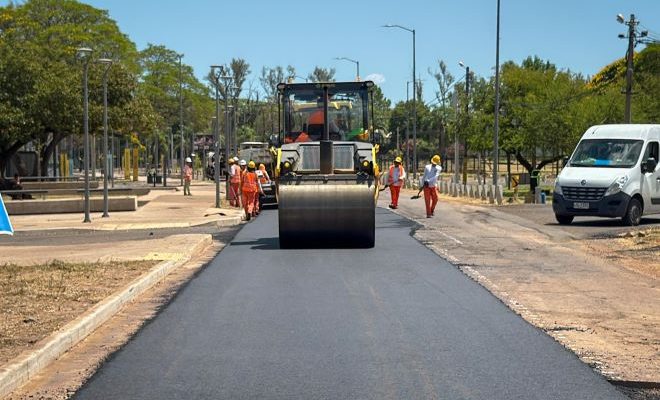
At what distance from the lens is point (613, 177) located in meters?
24.2

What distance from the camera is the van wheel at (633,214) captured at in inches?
956

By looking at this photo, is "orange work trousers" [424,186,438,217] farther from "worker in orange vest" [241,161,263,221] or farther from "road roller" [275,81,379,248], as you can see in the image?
"road roller" [275,81,379,248]

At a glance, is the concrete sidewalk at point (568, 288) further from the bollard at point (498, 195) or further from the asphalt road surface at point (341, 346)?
the bollard at point (498, 195)

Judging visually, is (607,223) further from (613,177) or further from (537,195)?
(537,195)

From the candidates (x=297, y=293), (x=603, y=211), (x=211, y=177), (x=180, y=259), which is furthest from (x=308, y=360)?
(x=211, y=177)

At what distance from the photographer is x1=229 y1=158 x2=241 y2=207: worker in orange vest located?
36125 millimetres

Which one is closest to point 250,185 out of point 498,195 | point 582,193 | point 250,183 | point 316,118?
point 250,183

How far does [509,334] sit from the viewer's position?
9633 mm

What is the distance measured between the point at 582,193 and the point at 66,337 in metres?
17.6

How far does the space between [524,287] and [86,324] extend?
6182mm

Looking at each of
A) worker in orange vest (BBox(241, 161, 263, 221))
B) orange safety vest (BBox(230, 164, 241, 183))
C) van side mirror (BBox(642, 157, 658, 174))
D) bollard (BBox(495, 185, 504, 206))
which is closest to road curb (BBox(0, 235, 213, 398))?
worker in orange vest (BBox(241, 161, 263, 221))

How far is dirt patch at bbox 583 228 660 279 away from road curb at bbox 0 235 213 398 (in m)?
7.87

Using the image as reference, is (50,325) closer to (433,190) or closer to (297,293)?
(297,293)

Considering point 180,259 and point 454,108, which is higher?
point 454,108
